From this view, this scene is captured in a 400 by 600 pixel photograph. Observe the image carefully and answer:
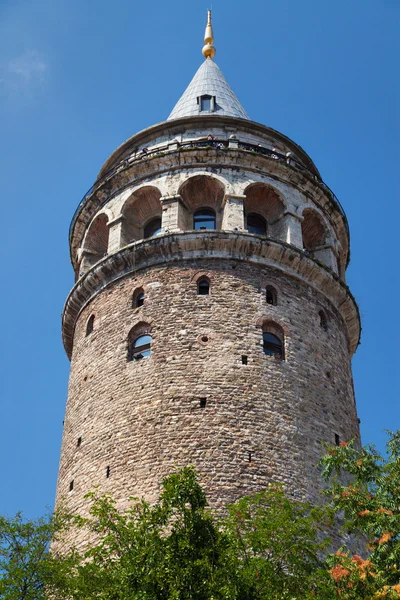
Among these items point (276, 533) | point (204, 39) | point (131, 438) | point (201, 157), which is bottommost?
point (276, 533)

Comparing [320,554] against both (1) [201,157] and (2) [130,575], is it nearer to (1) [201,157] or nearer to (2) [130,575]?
(2) [130,575]

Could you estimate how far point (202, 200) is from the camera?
2659cm

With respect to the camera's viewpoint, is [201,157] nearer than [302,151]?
Yes

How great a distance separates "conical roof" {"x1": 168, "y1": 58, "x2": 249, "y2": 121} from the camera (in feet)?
98.2

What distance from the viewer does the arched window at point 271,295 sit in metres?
24.0

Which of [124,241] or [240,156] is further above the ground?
[240,156]

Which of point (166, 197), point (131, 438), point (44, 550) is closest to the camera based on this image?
point (44, 550)

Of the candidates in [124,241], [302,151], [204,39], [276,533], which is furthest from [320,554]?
[204,39]

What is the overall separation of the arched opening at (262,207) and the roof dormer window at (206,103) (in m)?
4.47

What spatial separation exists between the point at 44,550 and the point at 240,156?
43.0 ft

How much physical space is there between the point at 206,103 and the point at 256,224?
568 cm

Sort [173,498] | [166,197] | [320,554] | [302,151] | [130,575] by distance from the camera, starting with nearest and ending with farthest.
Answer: [130,575], [173,498], [320,554], [166,197], [302,151]

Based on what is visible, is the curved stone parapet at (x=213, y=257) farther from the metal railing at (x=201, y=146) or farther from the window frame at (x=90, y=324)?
the metal railing at (x=201, y=146)

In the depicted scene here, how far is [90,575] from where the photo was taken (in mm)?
16453
